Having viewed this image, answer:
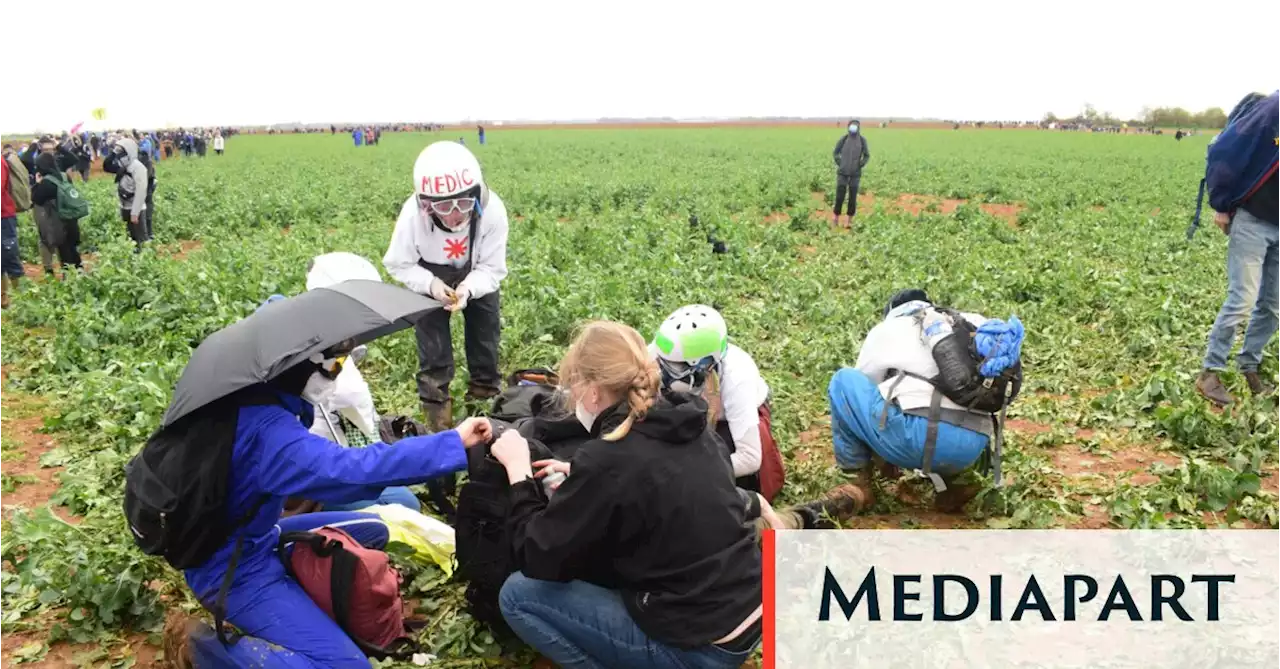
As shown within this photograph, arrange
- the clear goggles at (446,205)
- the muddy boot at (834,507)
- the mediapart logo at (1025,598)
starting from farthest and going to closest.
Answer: the clear goggles at (446,205)
the muddy boot at (834,507)
the mediapart logo at (1025,598)

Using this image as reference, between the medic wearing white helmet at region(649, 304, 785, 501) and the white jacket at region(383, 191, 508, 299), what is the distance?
1.78 metres

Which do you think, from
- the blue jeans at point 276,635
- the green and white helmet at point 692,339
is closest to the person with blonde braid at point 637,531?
the blue jeans at point 276,635

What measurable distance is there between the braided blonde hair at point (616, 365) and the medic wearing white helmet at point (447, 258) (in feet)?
7.86

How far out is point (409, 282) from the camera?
536cm

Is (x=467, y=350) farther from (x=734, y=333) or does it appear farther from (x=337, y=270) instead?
(x=734, y=333)

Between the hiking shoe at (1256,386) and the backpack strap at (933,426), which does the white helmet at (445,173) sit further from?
the hiking shoe at (1256,386)

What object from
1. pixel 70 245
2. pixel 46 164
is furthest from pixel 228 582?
pixel 70 245

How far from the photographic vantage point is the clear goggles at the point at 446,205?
5047mm

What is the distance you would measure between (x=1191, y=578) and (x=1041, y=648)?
0.93 m

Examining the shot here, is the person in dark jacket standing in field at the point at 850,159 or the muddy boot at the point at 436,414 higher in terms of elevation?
the person in dark jacket standing in field at the point at 850,159

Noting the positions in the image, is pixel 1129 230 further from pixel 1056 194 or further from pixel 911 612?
pixel 911 612

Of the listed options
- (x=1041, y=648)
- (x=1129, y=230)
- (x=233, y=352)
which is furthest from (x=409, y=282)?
(x=1129, y=230)

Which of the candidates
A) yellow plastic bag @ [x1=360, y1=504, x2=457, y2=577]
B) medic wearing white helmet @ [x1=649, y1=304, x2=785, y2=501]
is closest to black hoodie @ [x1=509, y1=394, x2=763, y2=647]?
medic wearing white helmet @ [x1=649, y1=304, x2=785, y2=501]

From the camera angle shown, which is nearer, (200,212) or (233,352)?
(233,352)
